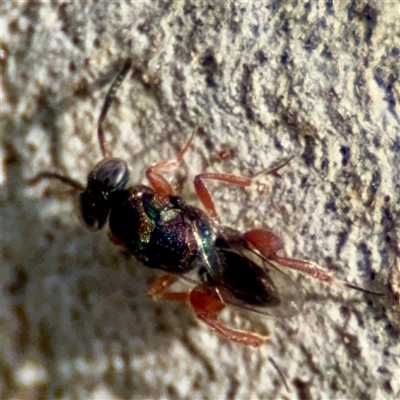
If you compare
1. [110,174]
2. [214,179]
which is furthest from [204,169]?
[110,174]

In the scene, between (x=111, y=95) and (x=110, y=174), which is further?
(x=111, y=95)

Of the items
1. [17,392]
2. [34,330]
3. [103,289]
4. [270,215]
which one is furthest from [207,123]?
[17,392]

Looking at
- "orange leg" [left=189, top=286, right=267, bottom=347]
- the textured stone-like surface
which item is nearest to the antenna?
the textured stone-like surface

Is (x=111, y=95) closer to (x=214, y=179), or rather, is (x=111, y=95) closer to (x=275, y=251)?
(x=214, y=179)

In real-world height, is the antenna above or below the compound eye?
above

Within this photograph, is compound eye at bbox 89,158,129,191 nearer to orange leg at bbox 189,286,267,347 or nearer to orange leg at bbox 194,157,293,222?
orange leg at bbox 194,157,293,222

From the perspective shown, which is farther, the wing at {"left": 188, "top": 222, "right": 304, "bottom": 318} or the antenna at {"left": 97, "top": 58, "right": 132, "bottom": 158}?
the antenna at {"left": 97, "top": 58, "right": 132, "bottom": 158}
